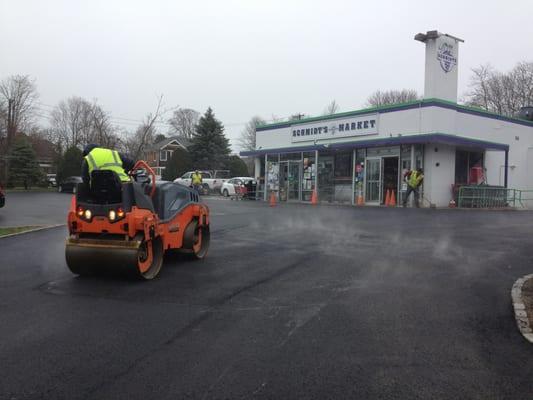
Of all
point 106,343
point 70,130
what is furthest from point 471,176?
point 70,130

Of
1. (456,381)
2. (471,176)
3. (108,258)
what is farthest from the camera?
(471,176)

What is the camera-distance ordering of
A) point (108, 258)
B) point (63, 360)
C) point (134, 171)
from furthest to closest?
point (134, 171) → point (108, 258) → point (63, 360)

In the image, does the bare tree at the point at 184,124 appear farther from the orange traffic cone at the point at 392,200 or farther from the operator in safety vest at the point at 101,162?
the operator in safety vest at the point at 101,162

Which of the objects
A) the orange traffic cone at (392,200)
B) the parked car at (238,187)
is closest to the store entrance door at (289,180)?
the parked car at (238,187)

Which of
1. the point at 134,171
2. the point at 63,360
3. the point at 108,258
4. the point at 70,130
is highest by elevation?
the point at 70,130

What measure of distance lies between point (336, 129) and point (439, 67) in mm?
6123

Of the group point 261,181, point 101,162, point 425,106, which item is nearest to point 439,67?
point 425,106

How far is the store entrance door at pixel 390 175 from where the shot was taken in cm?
2438

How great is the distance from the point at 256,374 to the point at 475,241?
8.77 metres

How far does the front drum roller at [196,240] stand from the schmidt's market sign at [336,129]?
17.6 meters

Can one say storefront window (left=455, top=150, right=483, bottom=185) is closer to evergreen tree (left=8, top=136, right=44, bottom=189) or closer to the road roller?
the road roller

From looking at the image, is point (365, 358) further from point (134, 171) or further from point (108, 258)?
point (134, 171)

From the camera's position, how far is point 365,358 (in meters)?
4.26

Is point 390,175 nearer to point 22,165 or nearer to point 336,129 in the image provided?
point 336,129
